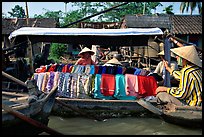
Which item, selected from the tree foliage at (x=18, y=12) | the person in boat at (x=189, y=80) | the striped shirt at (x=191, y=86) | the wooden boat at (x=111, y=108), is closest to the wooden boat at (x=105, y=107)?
the wooden boat at (x=111, y=108)

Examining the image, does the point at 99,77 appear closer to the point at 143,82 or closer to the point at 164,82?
the point at 143,82

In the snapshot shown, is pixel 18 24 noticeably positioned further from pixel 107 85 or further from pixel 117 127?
pixel 117 127

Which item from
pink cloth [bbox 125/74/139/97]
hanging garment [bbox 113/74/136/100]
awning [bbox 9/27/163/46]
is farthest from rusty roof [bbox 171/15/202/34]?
A: hanging garment [bbox 113/74/136/100]

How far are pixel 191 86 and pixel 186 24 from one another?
49.3ft

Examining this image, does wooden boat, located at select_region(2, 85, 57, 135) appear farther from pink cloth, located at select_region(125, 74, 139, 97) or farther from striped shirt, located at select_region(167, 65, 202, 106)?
striped shirt, located at select_region(167, 65, 202, 106)

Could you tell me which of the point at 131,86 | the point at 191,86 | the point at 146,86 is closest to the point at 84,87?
the point at 131,86

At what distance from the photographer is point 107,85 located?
5750 mm

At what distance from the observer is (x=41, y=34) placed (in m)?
5.82

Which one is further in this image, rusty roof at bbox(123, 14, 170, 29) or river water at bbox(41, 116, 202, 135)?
rusty roof at bbox(123, 14, 170, 29)

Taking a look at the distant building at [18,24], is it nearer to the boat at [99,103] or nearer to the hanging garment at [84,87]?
the boat at [99,103]

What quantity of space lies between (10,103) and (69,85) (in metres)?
1.71

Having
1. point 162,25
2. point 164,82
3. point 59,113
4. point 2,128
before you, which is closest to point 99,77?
point 59,113

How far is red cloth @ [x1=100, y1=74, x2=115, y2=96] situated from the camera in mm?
5711

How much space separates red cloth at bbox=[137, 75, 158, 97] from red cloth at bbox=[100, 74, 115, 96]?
0.55m
